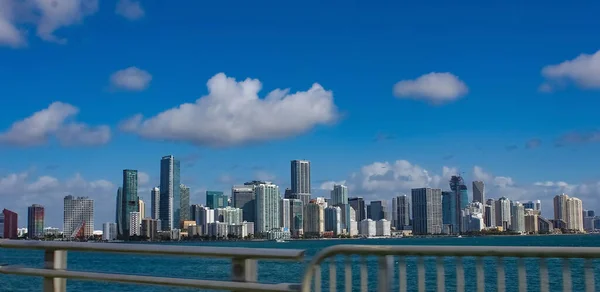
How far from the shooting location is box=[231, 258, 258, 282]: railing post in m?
6.26

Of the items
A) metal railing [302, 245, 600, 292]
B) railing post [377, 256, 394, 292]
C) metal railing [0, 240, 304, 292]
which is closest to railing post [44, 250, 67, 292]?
metal railing [0, 240, 304, 292]

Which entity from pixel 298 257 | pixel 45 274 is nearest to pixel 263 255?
pixel 298 257

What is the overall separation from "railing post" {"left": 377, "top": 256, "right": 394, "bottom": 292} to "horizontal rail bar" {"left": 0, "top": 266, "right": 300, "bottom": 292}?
707 millimetres

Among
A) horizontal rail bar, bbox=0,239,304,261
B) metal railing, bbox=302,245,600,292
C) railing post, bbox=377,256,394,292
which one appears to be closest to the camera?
metal railing, bbox=302,245,600,292

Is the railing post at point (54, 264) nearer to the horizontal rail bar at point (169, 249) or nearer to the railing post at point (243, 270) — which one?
the horizontal rail bar at point (169, 249)

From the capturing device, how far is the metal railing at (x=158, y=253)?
6086mm

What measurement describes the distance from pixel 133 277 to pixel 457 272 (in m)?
2.95

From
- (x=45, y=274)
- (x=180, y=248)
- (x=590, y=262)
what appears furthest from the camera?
(x=45, y=274)

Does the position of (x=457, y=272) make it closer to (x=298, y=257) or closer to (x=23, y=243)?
(x=298, y=257)

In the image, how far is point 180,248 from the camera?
6.55 meters

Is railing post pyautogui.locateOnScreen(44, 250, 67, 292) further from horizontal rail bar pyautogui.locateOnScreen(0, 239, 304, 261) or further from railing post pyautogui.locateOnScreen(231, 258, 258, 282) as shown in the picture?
railing post pyautogui.locateOnScreen(231, 258, 258, 282)

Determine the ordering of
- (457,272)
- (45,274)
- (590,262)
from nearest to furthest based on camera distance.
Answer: (590,262) < (457,272) < (45,274)

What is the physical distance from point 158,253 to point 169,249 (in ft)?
0.34

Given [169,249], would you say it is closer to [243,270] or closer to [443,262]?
[243,270]
